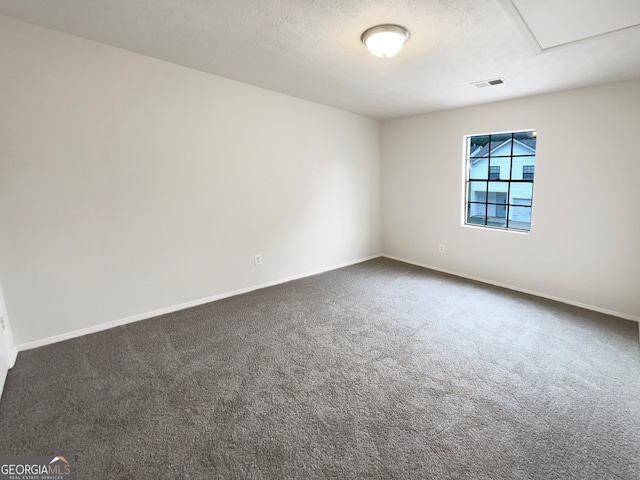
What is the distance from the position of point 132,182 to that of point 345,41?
225 centimetres

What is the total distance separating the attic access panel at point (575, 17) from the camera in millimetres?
1759

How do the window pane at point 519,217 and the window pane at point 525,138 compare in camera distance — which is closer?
the window pane at point 525,138

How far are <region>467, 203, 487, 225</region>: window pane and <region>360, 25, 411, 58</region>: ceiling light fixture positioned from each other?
2.98m

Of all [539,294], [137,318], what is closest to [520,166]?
[539,294]

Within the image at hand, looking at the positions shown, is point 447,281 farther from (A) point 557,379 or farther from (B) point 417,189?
(A) point 557,379

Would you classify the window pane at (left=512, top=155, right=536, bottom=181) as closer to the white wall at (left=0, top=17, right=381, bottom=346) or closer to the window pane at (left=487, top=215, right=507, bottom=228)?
the window pane at (left=487, top=215, right=507, bottom=228)

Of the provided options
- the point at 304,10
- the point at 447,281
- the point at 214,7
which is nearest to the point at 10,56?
the point at 214,7

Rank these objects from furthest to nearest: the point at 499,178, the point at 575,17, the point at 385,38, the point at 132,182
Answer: the point at 499,178 < the point at 132,182 < the point at 385,38 < the point at 575,17

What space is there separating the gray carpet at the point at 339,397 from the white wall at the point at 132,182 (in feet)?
1.52

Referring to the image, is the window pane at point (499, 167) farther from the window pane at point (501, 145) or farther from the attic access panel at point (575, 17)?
the attic access panel at point (575, 17)

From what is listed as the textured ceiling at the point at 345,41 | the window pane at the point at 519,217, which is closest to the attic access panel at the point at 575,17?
the textured ceiling at the point at 345,41

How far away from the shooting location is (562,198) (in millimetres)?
3426

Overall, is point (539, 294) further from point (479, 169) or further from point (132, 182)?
point (132, 182)

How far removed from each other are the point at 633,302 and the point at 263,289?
13.0 feet
